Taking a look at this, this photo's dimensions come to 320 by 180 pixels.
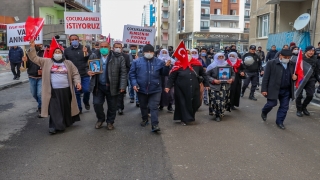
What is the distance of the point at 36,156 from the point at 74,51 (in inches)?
144

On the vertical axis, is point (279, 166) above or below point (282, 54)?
below

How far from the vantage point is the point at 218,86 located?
7793 millimetres

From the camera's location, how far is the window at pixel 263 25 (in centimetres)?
2280

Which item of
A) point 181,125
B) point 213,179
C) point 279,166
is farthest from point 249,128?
point 213,179

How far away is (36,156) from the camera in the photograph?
5125 millimetres

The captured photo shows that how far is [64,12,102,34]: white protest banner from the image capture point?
9219 mm

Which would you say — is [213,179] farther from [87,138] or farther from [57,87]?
[57,87]

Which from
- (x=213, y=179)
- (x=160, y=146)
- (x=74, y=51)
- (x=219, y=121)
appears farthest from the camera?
(x=74, y=51)

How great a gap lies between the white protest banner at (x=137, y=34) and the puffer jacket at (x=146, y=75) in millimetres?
3940

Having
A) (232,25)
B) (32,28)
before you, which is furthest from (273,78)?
(232,25)

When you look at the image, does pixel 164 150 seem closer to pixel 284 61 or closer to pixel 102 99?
pixel 102 99

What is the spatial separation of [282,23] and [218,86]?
14582 millimetres

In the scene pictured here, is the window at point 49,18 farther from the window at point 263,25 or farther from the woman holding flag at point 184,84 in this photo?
the woman holding flag at point 184,84

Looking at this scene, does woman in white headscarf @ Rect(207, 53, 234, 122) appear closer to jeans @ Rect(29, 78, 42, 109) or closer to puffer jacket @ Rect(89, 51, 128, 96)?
puffer jacket @ Rect(89, 51, 128, 96)
